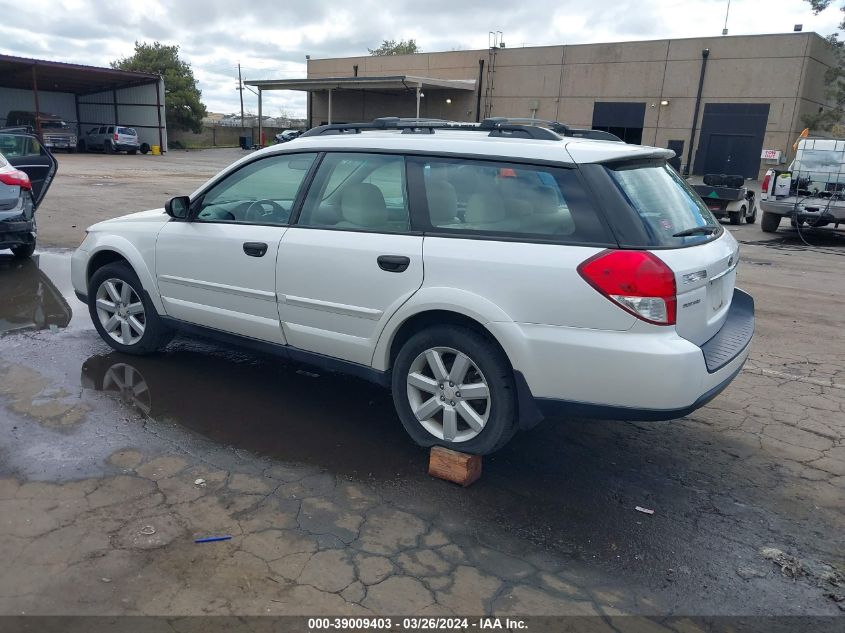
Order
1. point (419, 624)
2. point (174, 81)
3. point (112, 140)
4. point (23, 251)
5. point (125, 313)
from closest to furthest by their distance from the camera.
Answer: point (419, 624)
point (125, 313)
point (23, 251)
point (112, 140)
point (174, 81)

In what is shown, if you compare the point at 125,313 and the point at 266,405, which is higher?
the point at 125,313

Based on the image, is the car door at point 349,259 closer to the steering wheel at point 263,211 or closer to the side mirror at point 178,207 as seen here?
the steering wheel at point 263,211

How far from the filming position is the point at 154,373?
5059 mm

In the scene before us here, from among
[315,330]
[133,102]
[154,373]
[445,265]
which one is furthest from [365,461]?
[133,102]

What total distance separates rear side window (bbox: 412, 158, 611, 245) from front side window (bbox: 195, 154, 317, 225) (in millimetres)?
943

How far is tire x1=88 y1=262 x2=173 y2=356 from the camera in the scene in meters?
5.12

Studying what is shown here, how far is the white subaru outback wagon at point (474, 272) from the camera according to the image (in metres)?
3.20

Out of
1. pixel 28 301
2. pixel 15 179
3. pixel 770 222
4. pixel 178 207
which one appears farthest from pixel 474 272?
pixel 770 222

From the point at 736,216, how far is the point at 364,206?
15.2m

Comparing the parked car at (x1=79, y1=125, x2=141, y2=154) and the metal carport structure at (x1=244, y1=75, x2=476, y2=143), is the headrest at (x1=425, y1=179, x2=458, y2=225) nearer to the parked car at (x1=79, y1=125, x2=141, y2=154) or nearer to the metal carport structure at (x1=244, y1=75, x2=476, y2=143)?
the metal carport structure at (x1=244, y1=75, x2=476, y2=143)

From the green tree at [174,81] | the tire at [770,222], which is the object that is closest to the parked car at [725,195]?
the tire at [770,222]

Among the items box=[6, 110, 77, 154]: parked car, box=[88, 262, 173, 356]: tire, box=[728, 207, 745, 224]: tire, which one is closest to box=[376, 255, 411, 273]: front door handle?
box=[88, 262, 173, 356]: tire

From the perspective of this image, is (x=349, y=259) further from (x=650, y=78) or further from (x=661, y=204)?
(x=650, y=78)

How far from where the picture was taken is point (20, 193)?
8180 millimetres
